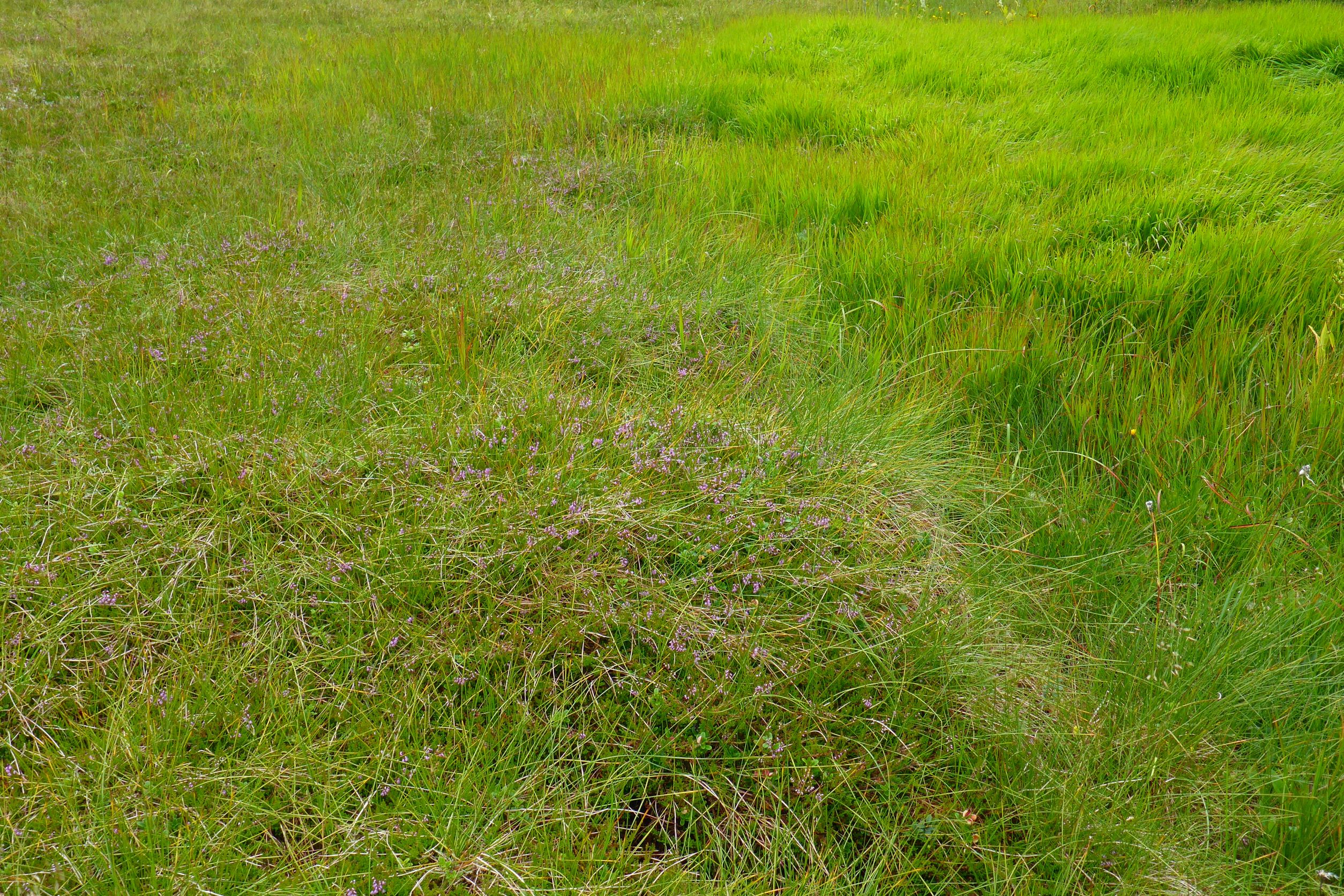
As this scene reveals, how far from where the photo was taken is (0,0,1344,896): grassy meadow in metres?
1.77

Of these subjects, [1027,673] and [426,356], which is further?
[426,356]

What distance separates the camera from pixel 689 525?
7.82 ft

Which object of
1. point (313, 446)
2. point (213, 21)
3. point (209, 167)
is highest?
point (213, 21)

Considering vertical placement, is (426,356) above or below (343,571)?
above

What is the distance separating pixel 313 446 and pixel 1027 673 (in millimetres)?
2264

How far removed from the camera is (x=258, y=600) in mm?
2164

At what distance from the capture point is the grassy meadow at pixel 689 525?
5.81 ft

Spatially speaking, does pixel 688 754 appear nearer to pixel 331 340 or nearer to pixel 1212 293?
pixel 331 340

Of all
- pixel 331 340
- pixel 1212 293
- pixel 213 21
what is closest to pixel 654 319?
pixel 331 340

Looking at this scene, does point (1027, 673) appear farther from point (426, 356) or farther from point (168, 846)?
point (426, 356)

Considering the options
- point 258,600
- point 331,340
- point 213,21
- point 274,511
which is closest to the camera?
point 258,600

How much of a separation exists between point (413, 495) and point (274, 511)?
1.37 ft

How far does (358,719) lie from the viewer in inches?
76.0

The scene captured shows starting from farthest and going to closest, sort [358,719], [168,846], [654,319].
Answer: [654,319], [358,719], [168,846]
